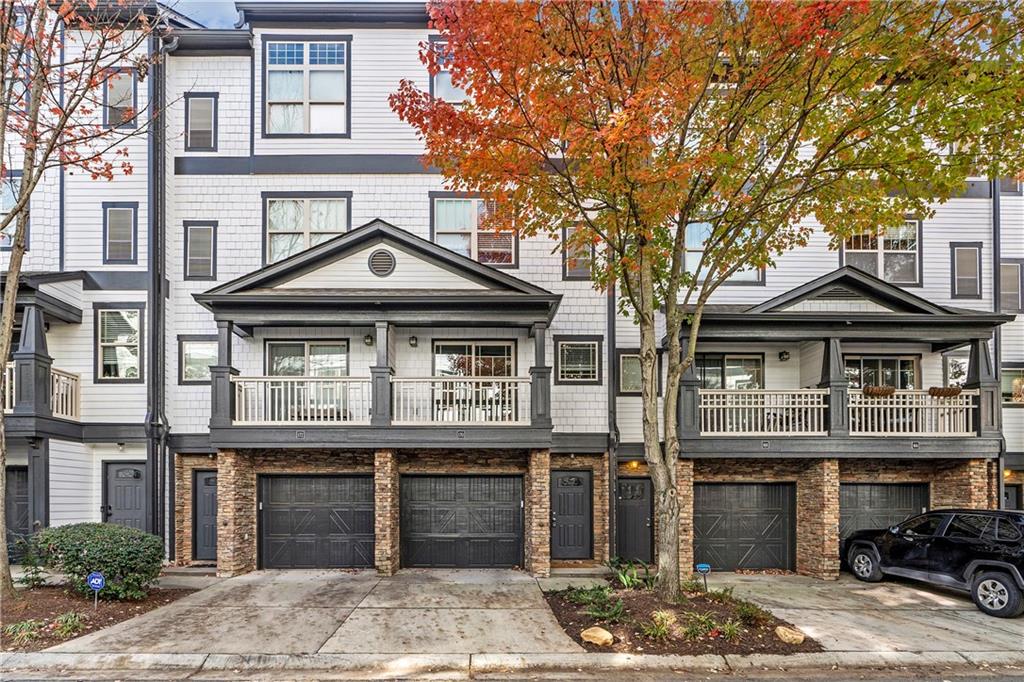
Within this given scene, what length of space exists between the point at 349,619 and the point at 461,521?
4.16 m

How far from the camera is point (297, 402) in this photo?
1230 centimetres

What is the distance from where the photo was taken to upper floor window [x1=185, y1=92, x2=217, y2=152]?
13.8m

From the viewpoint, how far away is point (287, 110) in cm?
1395

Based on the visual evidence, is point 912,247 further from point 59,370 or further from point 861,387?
point 59,370

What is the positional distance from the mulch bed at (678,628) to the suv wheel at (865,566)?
174 inches

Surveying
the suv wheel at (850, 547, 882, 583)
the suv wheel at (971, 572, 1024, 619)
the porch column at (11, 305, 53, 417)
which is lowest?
the suv wheel at (850, 547, 882, 583)

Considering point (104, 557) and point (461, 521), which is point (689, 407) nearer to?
point (461, 521)

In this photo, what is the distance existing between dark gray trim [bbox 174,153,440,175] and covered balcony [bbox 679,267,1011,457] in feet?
26.1

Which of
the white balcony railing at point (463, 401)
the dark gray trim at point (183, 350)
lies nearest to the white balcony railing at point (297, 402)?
the white balcony railing at point (463, 401)

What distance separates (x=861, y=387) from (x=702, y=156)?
8.66 meters

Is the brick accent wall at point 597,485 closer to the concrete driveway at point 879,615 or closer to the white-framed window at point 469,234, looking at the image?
the concrete driveway at point 879,615

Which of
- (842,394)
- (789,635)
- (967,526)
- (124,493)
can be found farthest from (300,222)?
(967,526)

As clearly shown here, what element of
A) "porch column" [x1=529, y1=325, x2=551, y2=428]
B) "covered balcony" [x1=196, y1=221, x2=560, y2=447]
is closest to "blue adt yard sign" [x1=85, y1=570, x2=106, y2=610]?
"covered balcony" [x1=196, y1=221, x2=560, y2=447]

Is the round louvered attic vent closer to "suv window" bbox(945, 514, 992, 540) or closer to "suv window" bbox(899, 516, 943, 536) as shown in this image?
"suv window" bbox(899, 516, 943, 536)
